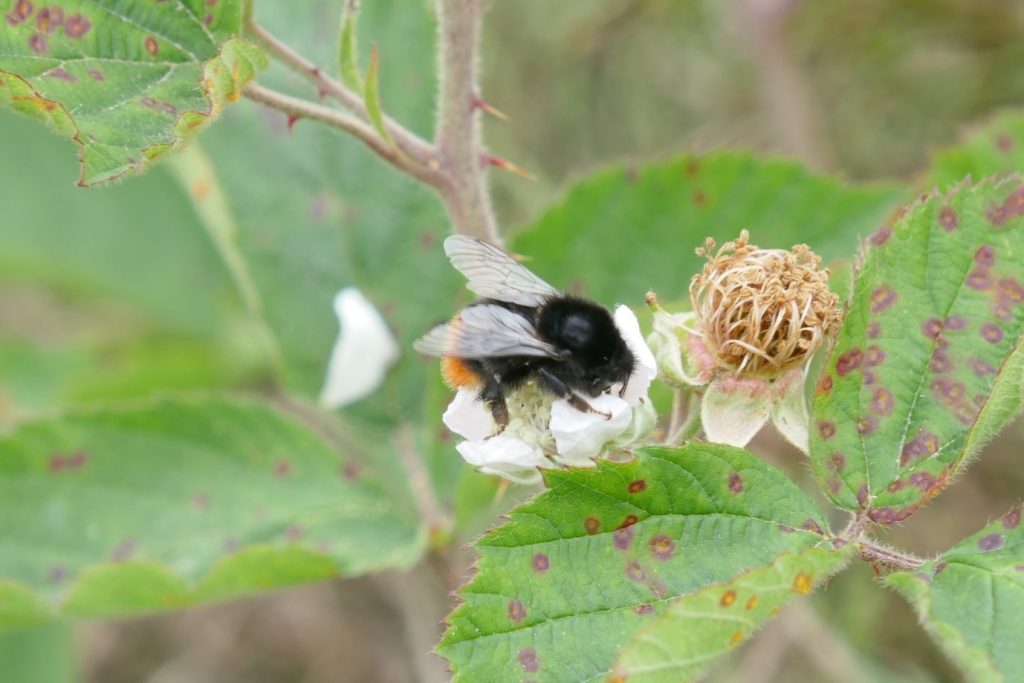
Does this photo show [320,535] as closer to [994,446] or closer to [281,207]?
[281,207]

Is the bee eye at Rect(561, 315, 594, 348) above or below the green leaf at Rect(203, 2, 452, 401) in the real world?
below

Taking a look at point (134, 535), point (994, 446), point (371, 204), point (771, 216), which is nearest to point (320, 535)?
point (134, 535)

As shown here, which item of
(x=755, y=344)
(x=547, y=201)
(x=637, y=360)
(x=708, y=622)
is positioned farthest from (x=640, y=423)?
(x=547, y=201)

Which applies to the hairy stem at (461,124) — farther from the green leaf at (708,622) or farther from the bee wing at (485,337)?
the green leaf at (708,622)

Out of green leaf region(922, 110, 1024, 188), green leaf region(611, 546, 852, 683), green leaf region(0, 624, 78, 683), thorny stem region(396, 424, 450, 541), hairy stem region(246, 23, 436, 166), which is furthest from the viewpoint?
green leaf region(0, 624, 78, 683)

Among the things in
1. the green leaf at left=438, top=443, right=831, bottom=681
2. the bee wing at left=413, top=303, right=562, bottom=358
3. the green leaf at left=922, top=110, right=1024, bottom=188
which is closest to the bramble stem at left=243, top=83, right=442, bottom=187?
the bee wing at left=413, top=303, right=562, bottom=358

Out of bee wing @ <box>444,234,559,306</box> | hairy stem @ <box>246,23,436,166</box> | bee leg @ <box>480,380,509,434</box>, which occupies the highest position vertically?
hairy stem @ <box>246,23,436,166</box>

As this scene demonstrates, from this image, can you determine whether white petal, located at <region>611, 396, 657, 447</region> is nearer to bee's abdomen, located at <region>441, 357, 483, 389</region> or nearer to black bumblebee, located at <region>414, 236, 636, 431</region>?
black bumblebee, located at <region>414, 236, 636, 431</region>
